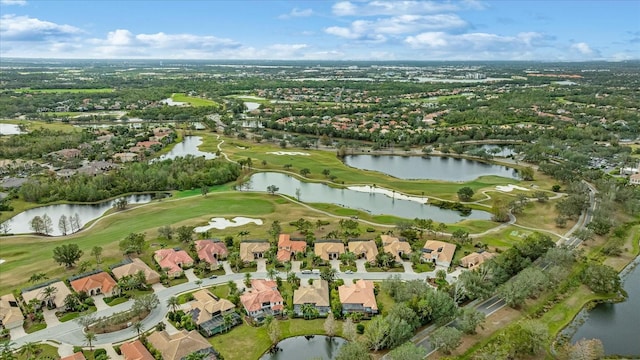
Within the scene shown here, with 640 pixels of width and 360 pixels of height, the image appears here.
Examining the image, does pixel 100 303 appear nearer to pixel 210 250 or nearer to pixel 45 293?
pixel 45 293

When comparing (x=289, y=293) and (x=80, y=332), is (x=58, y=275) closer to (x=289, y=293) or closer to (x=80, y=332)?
(x=80, y=332)

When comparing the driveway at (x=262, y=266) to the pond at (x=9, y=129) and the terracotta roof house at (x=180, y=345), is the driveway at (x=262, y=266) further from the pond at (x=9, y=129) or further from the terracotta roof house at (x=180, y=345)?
the pond at (x=9, y=129)

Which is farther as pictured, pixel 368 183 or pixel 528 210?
pixel 368 183


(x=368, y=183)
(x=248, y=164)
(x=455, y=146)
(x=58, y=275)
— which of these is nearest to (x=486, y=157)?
(x=455, y=146)

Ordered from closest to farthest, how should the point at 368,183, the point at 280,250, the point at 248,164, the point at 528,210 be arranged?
the point at 280,250 < the point at 528,210 < the point at 368,183 < the point at 248,164

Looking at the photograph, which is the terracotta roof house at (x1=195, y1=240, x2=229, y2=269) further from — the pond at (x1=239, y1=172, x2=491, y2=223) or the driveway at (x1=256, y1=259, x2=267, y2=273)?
the pond at (x1=239, y1=172, x2=491, y2=223)

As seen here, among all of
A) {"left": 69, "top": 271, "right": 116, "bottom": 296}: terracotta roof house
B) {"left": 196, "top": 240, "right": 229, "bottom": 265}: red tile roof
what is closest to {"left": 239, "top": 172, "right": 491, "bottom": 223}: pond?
{"left": 196, "top": 240, "right": 229, "bottom": 265}: red tile roof
